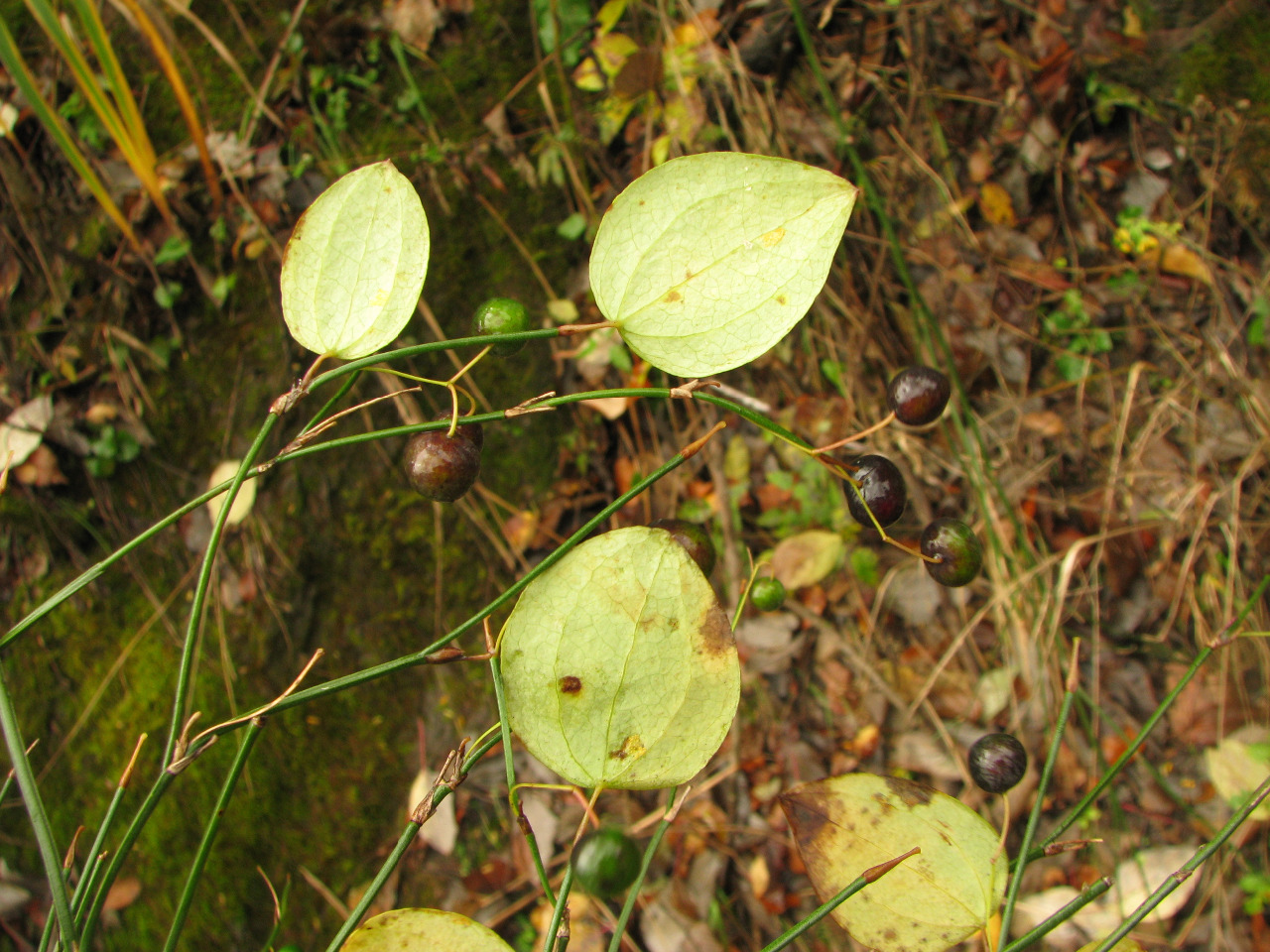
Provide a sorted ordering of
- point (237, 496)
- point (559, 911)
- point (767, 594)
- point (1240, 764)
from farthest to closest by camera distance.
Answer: point (1240, 764) → point (237, 496) → point (767, 594) → point (559, 911)

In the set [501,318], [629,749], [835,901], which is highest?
[501,318]

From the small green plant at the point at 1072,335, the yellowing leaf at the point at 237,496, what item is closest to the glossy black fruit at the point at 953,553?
the yellowing leaf at the point at 237,496

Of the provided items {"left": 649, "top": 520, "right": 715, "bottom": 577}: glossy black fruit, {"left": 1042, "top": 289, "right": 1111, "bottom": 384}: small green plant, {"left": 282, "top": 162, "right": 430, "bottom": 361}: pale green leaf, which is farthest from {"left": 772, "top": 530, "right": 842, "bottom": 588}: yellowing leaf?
{"left": 282, "top": 162, "right": 430, "bottom": 361}: pale green leaf

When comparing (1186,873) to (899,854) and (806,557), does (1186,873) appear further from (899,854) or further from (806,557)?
(806,557)

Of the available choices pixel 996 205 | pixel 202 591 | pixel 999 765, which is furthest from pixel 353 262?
pixel 996 205

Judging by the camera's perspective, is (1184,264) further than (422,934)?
Yes

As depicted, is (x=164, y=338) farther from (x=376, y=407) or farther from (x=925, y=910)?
(x=925, y=910)

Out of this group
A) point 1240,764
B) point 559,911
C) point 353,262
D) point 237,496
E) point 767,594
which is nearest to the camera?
point 559,911

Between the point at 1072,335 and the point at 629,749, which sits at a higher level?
the point at 629,749
